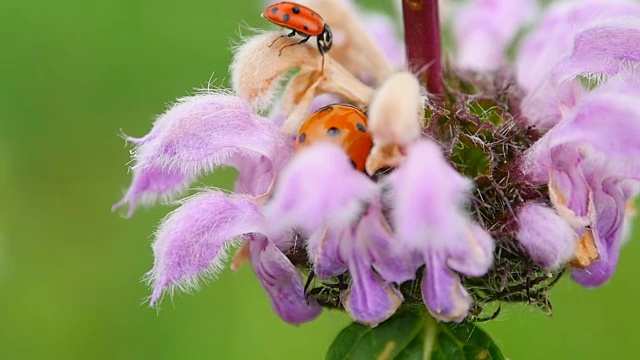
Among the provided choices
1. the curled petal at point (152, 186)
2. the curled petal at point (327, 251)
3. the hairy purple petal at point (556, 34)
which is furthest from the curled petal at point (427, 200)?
the curled petal at point (152, 186)

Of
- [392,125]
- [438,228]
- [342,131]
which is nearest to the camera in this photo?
[438,228]

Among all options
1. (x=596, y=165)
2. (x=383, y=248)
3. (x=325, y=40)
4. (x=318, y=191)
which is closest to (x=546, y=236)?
(x=596, y=165)

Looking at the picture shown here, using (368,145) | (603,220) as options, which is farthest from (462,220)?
(603,220)

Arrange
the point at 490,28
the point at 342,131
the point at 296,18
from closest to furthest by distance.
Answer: the point at 342,131
the point at 296,18
the point at 490,28

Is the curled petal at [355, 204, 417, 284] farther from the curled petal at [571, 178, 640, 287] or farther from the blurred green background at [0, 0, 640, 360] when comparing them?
the blurred green background at [0, 0, 640, 360]

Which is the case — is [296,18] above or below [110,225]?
above

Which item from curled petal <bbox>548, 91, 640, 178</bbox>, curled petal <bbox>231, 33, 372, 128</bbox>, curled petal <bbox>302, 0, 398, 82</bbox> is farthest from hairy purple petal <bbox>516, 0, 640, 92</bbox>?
curled petal <bbox>231, 33, 372, 128</bbox>

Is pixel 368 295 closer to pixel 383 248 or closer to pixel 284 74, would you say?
pixel 383 248
